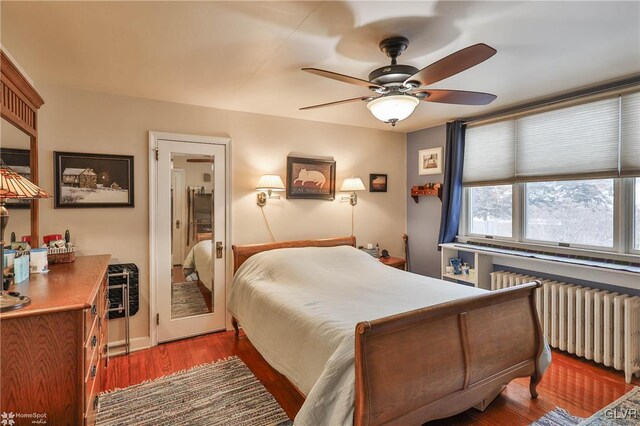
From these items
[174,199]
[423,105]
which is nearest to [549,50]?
[423,105]

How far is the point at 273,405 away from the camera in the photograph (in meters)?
2.26

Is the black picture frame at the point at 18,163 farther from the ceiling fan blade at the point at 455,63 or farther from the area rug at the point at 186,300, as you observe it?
the ceiling fan blade at the point at 455,63

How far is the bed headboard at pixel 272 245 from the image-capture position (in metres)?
3.41

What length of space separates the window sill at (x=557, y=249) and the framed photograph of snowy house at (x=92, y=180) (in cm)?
376

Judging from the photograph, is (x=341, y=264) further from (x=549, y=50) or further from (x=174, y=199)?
(x=549, y=50)

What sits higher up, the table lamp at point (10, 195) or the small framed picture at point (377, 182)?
the small framed picture at point (377, 182)

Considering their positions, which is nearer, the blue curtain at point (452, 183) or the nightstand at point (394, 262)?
the blue curtain at point (452, 183)

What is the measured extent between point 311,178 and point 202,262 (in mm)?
1557

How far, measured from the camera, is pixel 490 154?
372cm

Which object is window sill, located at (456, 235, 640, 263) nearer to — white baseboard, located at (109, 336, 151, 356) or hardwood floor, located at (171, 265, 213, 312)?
hardwood floor, located at (171, 265, 213, 312)

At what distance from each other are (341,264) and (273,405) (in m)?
1.48

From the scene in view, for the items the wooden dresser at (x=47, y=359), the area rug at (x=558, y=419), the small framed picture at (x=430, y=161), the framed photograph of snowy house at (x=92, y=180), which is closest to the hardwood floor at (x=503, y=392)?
the area rug at (x=558, y=419)

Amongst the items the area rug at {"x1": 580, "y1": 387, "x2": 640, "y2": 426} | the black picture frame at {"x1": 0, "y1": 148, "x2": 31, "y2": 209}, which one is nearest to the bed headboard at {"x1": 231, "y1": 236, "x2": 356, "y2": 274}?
the black picture frame at {"x1": 0, "y1": 148, "x2": 31, "y2": 209}

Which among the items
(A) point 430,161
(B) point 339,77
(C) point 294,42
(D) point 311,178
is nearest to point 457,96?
(B) point 339,77
